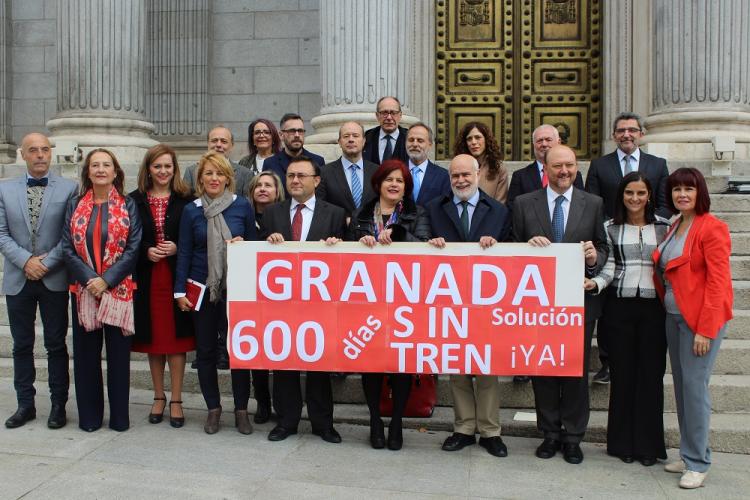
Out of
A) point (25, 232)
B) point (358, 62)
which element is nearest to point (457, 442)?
point (25, 232)

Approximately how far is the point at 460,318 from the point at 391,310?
0.50 meters

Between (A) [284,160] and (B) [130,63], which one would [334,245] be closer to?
(A) [284,160]

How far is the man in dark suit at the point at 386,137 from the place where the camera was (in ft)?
27.1

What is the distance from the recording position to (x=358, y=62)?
10727mm

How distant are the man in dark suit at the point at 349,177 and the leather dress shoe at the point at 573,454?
8.67 ft

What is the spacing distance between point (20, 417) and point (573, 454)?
13.8 ft

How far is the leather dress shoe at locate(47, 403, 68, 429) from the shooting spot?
6.93 meters

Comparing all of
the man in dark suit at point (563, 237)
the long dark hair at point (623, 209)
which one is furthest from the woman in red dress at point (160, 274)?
the long dark hair at point (623, 209)

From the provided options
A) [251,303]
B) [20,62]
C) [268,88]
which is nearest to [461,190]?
[251,303]

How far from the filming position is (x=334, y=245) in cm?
660

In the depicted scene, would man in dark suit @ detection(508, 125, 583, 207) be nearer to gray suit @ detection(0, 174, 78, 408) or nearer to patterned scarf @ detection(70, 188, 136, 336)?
patterned scarf @ detection(70, 188, 136, 336)

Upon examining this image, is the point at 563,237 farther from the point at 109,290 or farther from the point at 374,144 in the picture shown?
the point at 109,290

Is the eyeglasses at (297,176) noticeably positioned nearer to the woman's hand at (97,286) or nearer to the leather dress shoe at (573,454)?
the woman's hand at (97,286)

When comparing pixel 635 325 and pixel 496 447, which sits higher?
pixel 635 325
